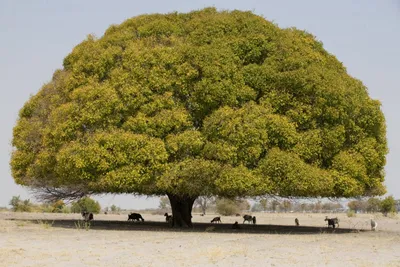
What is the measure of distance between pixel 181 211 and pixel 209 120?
24.4 feet

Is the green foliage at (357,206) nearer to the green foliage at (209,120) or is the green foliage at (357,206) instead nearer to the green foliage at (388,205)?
the green foliage at (388,205)

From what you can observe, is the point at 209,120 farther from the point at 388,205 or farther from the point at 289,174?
the point at 388,205

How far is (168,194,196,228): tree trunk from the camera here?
30.8 meters

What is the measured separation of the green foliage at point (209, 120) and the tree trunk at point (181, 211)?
162 inches

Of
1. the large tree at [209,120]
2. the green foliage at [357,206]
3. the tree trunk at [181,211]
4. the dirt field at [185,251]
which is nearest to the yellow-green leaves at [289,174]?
the large tree at [209,120]

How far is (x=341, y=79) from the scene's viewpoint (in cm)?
2784

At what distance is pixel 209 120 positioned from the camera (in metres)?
25.6

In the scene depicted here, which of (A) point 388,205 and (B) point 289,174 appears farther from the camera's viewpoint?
(A) point 388,205

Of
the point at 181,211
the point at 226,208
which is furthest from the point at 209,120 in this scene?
the point at 226,208

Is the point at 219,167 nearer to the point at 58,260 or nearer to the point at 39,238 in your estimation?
the point at 39,238

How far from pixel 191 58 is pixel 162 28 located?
3.27 meters

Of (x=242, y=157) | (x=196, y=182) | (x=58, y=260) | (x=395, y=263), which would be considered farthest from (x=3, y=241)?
(x=395, y=263)

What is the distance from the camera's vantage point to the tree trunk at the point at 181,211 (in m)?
30.8

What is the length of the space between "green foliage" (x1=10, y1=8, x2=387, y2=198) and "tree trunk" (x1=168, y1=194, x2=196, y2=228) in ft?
13.5
